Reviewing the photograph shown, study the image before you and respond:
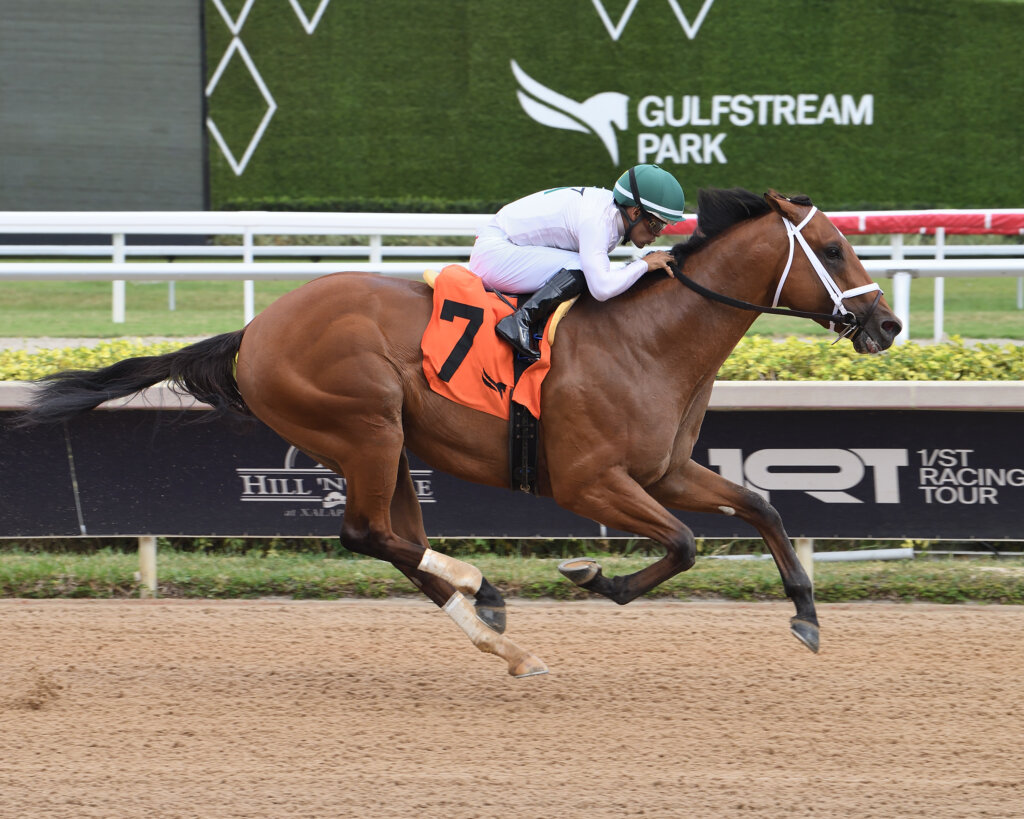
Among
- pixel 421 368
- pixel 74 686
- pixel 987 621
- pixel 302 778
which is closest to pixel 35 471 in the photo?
pixel 74 686

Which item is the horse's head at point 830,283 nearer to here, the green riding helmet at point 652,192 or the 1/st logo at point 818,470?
the green riding helmet at point 652,192

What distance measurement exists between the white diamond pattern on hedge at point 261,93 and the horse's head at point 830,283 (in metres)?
11.1

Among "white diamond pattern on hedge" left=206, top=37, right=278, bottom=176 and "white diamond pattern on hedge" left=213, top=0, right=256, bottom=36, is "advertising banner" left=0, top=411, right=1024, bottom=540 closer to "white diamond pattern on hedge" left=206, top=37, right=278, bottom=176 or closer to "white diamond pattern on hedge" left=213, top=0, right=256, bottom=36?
"white diamond pattern on hedge" left=206, top=37, right=278, bottom=176

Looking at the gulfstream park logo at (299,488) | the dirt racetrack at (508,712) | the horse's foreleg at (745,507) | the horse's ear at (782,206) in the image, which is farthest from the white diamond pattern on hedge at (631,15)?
the horse's foreleg at (745,507)

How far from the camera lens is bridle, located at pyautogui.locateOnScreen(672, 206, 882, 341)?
4.02 metres

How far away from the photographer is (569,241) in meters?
4.25

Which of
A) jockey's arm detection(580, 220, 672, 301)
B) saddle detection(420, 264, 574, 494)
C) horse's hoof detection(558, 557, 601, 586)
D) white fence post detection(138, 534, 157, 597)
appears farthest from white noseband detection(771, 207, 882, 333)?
white fence post detection(138, 534, 157, 597)

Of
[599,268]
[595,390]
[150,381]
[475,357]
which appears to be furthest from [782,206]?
[150,381]

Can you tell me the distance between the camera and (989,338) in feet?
32.3

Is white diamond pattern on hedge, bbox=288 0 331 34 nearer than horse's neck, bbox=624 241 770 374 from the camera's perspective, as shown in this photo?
No

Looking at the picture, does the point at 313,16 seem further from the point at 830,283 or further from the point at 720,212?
the point at 830,283

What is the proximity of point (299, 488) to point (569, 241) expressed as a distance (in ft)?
6.27

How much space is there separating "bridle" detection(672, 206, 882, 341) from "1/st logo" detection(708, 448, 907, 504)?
51.5 inches

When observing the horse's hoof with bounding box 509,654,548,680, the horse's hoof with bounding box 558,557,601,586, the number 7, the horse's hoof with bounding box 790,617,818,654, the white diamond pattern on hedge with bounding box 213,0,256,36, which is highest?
the white diamond pattern on hedge with bounding box 213,0,256,36
